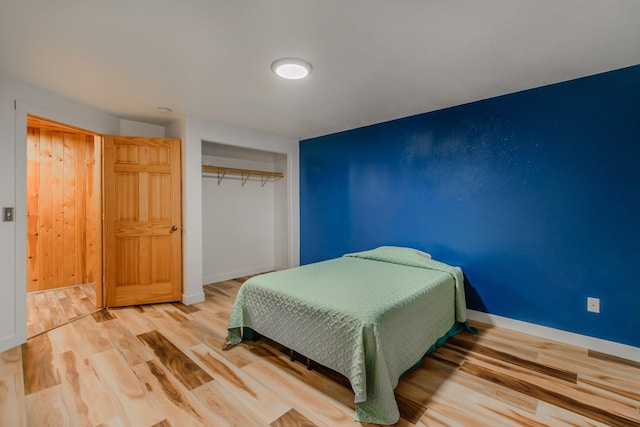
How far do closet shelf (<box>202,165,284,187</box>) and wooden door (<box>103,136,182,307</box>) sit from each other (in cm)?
66

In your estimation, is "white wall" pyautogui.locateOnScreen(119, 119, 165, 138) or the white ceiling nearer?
the white ceiling

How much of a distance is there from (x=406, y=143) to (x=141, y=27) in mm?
2663

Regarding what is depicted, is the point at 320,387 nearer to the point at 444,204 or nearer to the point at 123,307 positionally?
the point at 444,204

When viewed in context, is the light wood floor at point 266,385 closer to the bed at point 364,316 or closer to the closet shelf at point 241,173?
the bed at point 364,316

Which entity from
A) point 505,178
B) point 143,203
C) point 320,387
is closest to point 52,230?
point 143,203

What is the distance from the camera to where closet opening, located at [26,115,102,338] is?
376 centimetres

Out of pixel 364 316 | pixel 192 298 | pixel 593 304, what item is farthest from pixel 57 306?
pixel 593 304

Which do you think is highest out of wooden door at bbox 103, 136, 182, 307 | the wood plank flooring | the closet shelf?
the closet shelf

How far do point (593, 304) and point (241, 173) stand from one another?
14.0 feet

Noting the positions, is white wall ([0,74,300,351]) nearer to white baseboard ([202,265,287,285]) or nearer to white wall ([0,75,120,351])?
white wall ([0,75,120,351])

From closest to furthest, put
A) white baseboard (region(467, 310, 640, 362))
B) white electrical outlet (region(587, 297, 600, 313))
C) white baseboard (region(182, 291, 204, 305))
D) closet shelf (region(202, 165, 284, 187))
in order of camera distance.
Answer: white baseboard (region(467, 310, 640, 362)) → white electrical outlet (region(587, 297, 600, 313)) → white baseboard (region(182, 291, 204, 305)) → closet shelf (region(202, 165, 284, 187))

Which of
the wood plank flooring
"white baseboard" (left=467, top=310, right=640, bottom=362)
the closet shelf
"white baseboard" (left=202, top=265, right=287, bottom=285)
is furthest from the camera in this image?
"white baseboard" (left=202, top=265, right=287, bottom=285)

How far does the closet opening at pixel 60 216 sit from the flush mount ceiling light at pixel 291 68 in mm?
2693

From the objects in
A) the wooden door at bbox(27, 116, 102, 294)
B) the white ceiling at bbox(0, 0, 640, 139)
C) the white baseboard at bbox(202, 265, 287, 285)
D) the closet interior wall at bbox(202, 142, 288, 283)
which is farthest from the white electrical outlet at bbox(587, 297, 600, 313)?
the wooden door at bbox(27, 116, 102, 294)
